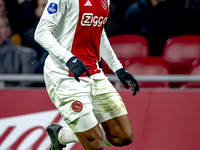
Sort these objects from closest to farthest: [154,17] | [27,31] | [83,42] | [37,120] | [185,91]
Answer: [83,42], [185,91], [37,120], [154,17], [27,31]

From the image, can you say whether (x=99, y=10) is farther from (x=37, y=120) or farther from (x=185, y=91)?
(x=37, y=120)

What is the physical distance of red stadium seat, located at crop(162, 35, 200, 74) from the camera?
401 cm

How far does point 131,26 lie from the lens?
4465 mm

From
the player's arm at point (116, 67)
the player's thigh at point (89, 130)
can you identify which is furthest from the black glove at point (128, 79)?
the player's thigh at point (89, 130)

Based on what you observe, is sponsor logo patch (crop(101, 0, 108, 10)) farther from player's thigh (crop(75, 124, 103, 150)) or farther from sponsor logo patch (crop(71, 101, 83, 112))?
player's thigh (crop(75, 124, 103, 150))

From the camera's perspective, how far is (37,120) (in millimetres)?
3334

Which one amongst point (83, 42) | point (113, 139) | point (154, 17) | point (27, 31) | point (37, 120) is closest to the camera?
point (83, 42)

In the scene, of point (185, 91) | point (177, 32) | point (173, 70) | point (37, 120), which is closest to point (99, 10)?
point (185, 91)

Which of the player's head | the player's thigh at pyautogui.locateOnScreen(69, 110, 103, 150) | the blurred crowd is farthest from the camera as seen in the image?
the player's head

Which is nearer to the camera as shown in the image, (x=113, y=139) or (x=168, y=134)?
(x=113, y=139)

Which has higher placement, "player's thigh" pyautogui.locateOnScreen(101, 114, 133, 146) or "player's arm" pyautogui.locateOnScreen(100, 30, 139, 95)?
"player's arm" pyautogui.locateOnScreen(100, 30, 139, 95)

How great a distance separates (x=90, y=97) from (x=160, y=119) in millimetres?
969

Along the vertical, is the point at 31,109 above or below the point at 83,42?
below

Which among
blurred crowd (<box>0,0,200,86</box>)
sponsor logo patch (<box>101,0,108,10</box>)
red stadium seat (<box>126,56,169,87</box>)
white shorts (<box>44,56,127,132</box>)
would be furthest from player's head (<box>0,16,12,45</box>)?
sponsor logo patch (<box>101,0,108,10</box>)
